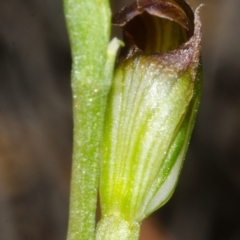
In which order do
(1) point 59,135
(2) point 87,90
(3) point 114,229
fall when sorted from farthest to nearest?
(1) point 59,135 → (3) point 114,229 → (2) point 87,90

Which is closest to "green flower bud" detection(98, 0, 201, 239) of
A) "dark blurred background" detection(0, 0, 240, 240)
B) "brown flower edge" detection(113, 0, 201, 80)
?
"brown flower edge" detection(113, 0, 201, 80)

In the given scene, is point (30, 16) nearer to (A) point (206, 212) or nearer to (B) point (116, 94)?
(A) point (206, 212)

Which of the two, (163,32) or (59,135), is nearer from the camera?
(163,32)

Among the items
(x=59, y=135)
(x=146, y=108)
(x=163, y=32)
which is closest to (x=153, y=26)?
(x=163, y=32)

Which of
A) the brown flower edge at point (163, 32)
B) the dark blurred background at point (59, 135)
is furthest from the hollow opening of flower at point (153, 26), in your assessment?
the dark blurred background at point (59, 135)

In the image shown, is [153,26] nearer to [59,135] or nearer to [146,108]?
[146,108]

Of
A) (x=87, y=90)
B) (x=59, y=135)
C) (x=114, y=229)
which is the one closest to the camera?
(x=87, y=90)

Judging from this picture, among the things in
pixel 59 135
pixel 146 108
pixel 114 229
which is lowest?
pixel 59 135
